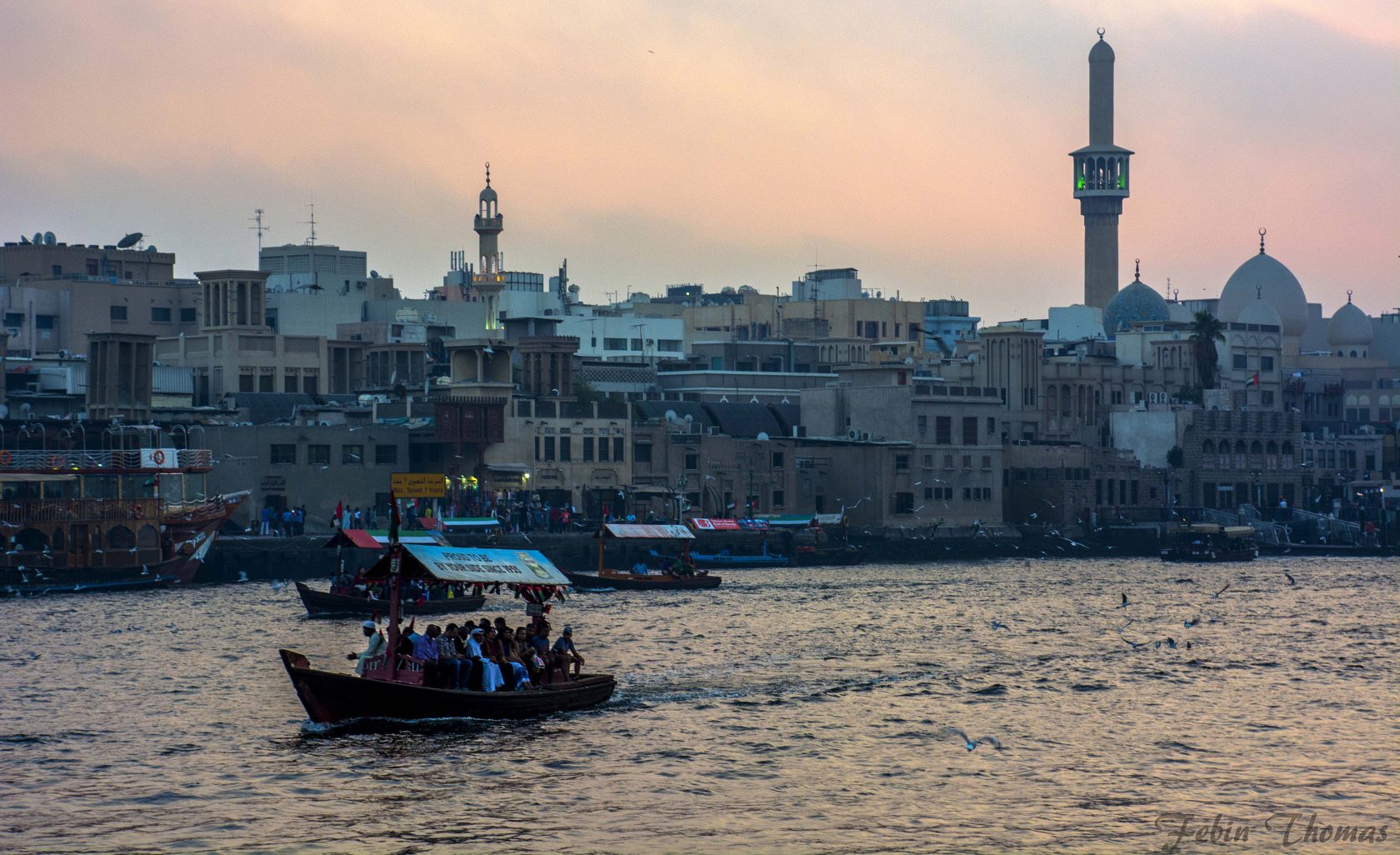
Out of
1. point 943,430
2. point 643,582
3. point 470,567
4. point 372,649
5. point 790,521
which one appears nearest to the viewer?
point 372,649

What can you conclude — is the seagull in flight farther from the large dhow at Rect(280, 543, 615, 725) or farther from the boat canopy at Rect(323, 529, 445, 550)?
the boat canopy at Rect(323, 529, 445, 550)

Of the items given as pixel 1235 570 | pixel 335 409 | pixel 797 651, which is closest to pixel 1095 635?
pixel 797 651

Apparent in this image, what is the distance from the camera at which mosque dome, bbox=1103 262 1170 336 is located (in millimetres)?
170000

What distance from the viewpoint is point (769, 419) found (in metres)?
134

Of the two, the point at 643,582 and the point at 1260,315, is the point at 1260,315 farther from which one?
the point at 643,582

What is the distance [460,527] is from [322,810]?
65.3m

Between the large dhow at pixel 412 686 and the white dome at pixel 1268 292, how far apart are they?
14637 centimetres

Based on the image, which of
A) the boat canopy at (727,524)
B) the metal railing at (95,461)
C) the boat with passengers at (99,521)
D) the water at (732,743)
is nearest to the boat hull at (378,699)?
the water at (732,743)

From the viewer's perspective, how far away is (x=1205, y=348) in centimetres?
15638

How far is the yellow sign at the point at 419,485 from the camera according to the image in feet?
339

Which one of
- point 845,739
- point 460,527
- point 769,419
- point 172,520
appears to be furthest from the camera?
point 769,419

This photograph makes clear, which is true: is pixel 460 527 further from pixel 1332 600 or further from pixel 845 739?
pixel 845 739

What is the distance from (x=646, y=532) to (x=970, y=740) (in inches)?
1836

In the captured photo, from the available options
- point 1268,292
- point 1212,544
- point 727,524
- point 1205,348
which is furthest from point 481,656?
point 1268,292
